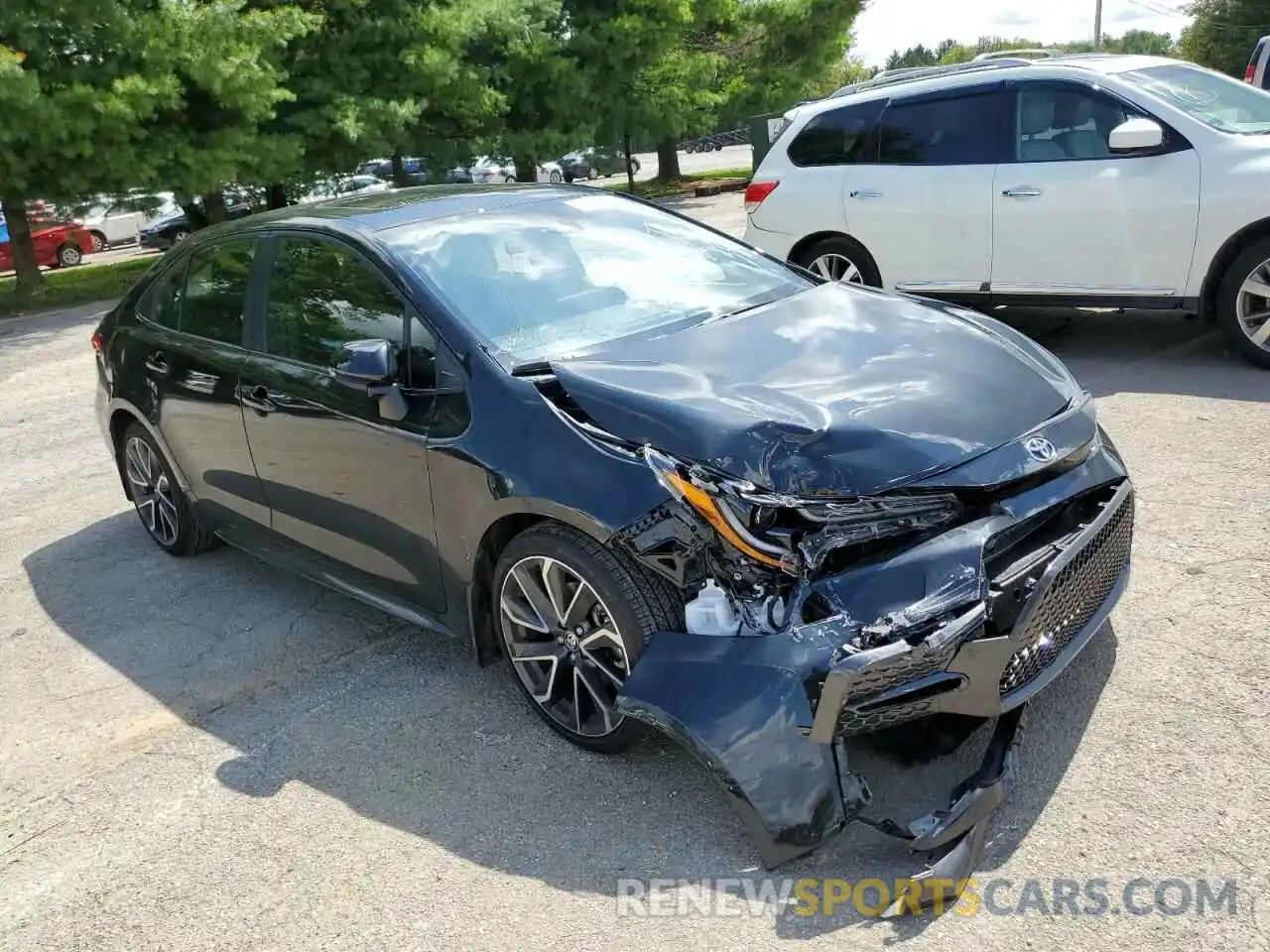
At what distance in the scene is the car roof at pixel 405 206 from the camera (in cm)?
429

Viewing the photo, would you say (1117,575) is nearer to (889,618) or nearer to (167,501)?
(889,618)

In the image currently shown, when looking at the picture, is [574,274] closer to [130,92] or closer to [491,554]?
[491,554]

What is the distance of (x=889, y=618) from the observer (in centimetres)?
279

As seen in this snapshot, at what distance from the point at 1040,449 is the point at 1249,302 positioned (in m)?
4.16

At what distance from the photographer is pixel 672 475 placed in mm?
3027

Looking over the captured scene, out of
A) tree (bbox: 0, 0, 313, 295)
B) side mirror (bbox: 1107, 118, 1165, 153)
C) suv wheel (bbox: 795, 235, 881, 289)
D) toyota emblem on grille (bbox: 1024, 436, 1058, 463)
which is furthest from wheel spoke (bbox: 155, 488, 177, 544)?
tree (bbox: 0, 0, 313, 295)

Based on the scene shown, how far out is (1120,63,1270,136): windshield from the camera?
21.9 ft

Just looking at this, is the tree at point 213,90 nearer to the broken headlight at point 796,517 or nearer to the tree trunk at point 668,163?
the tree trunk at point 668,163

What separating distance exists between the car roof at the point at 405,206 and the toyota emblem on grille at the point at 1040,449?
2288 millimetres

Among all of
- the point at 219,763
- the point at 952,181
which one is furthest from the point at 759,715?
the point at 952,181

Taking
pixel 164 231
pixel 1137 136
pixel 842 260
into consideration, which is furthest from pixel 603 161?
pixel 1137 136

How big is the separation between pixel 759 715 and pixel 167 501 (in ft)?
12.7

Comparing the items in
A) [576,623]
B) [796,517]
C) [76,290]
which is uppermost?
[796,517]

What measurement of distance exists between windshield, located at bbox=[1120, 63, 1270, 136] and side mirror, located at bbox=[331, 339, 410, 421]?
538cm
